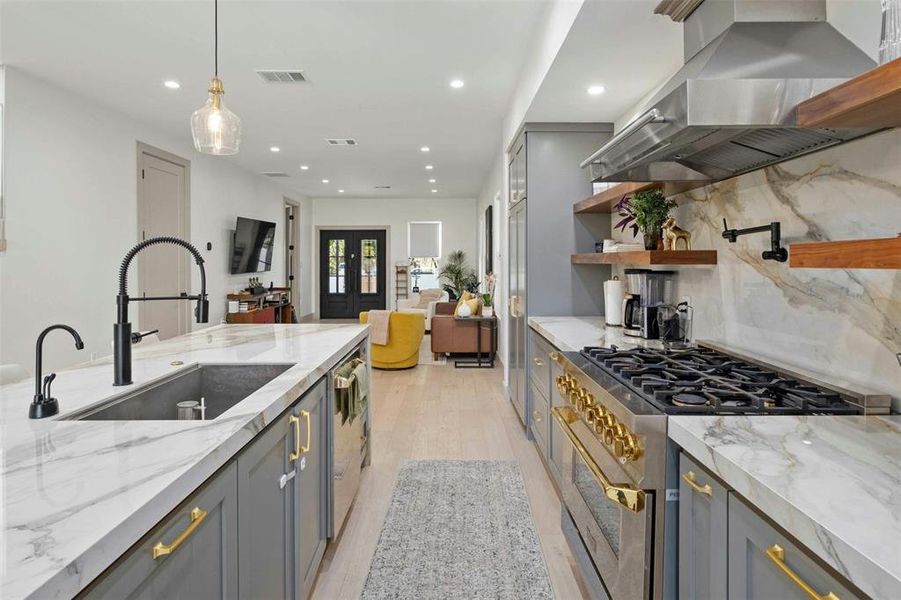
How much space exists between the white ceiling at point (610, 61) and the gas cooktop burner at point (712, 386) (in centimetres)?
146

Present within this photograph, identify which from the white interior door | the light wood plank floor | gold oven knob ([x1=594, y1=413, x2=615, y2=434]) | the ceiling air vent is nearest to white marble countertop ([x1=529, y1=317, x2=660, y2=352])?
gold oven knob ([x1=594, y1=413, x2=615, y2=434])

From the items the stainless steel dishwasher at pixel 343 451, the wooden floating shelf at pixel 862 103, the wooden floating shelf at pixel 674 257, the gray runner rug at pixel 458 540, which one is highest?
the wooden floating shelf at pixel 862 103

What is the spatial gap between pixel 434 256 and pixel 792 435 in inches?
408

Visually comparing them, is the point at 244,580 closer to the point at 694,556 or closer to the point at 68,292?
the point at 694,556

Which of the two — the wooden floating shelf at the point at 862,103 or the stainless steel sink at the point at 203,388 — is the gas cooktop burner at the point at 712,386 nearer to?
the wooden floating shelf at the point at 862,103

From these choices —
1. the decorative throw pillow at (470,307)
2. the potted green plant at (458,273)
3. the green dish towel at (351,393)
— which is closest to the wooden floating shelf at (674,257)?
the green dish towel at (351,393)

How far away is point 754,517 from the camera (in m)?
0.95

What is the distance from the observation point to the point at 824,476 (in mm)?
930

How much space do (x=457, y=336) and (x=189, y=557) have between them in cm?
580

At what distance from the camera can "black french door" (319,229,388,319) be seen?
1151cm

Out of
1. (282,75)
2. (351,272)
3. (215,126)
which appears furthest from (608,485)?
(351,272)

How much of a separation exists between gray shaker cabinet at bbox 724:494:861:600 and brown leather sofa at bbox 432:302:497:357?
5.59m

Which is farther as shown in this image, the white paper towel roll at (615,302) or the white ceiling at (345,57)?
the white paper towel roll at (615,302)

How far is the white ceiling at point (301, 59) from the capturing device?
3.02m
